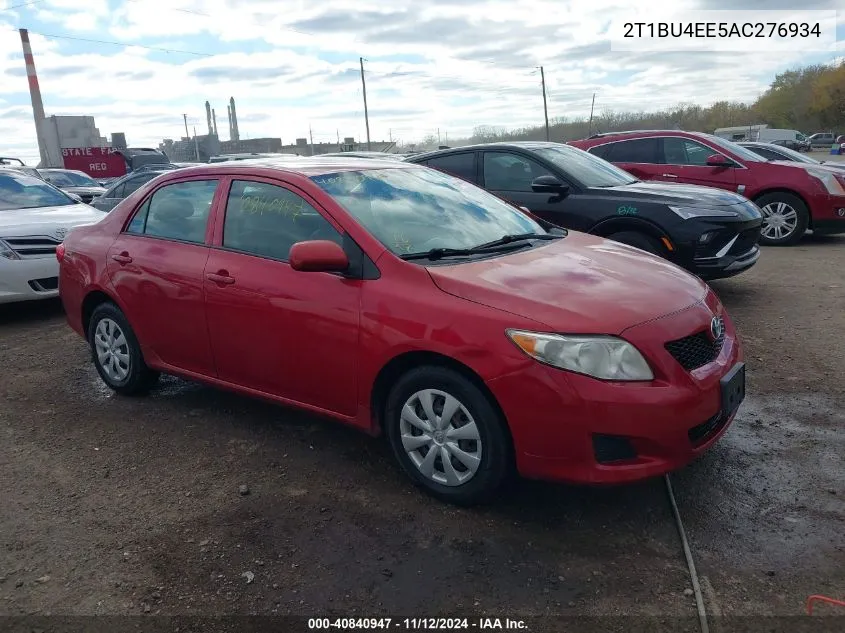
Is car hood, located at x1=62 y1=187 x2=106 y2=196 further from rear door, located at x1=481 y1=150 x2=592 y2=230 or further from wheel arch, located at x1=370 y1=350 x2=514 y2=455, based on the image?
wheel arch, located at x1=370 y1=350 x2=514 y2=455

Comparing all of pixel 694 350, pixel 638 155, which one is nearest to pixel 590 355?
pixel 694 350

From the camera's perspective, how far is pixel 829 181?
32.6 ft

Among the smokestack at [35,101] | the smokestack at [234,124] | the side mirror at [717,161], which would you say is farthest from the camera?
the smokestack at [234,124]

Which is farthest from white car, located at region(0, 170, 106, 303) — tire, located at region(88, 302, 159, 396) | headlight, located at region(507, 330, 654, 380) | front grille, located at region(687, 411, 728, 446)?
front grille, located at region(687, 411, 728, 446)

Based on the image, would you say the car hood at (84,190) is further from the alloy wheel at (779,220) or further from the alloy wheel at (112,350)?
the alloy wheel at (779,220)

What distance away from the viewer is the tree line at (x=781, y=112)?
5994 centimetres

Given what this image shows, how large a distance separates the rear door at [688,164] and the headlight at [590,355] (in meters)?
7.73

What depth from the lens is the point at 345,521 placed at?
10.6 feet

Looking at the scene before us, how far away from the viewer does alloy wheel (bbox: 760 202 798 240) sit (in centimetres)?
1017

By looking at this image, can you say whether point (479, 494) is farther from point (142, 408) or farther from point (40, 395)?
point (40, 395)

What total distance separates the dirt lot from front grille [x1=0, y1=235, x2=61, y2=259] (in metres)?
2.86

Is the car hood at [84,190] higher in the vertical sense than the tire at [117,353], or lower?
higher

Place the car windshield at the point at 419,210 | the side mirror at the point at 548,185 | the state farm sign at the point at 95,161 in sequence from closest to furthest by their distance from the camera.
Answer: the car windshield at the point at 419,210, the side mirror at the point at 548,185, the state farm sign at the point at 95,161

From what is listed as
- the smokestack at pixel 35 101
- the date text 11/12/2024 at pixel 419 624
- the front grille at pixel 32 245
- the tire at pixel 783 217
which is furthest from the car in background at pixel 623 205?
the smokestack at pixel 35 101
